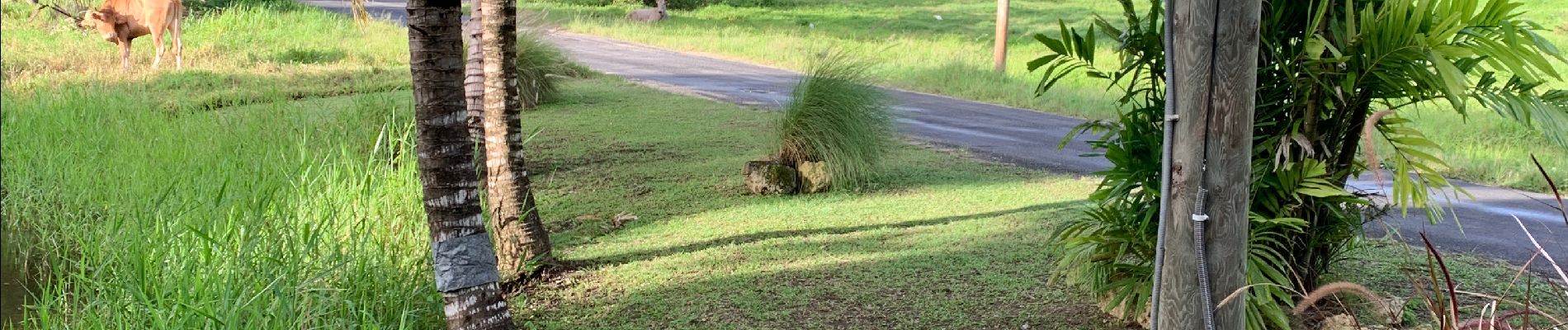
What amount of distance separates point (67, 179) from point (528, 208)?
276cm

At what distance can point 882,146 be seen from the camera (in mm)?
8047

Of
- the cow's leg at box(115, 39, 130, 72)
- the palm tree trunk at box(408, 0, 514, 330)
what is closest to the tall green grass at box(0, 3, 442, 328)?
the palm tree trunk at box(408, 0, 514, 330)

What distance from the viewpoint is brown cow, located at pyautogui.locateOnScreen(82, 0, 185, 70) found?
1423 centimetres

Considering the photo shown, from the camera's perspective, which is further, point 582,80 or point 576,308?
point 582,80

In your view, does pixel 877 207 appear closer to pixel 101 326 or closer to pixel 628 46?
pixel 101 326

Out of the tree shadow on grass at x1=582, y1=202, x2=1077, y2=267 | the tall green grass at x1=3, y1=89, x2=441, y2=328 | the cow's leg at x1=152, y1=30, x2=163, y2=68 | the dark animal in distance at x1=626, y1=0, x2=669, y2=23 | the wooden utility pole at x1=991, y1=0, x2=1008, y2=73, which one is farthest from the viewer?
the dark animal in distance at x1=626, y1=0, x2=669, y2=23

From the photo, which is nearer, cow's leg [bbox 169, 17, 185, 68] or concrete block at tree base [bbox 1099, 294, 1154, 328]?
concrete block at tree base [bbox 1099, 294, 1154, 328]

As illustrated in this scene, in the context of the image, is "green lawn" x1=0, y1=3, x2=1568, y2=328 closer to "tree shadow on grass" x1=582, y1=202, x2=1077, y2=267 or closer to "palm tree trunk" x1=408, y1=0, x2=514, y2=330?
"tree shadow on grass" x1=582, y1=202, x2=1077, y2=267

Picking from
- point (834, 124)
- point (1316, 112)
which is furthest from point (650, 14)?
point (1316, 112)

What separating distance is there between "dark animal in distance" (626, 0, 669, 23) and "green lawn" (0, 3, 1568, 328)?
2210cm

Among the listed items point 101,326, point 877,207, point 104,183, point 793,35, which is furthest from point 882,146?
point 793,35

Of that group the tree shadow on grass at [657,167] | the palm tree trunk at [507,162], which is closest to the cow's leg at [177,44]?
the tree shadow on grass at [657,167]

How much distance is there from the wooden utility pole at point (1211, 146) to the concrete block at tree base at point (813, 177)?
14.2ft

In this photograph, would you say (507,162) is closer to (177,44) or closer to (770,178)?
(770,178)
